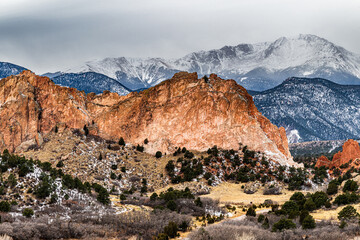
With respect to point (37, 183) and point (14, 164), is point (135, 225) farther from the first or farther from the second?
point (14, 164)

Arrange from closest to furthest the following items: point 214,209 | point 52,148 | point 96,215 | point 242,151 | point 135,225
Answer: point 135,225 < point 96,215 < point 214,209 < point 52,148 < point 242,151

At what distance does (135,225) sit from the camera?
3216cm

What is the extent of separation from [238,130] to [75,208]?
4696 centimetres

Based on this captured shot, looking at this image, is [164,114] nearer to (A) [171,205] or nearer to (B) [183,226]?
(A) [171,205]

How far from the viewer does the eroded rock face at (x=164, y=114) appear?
74000 mm

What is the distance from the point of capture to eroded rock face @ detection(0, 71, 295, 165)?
74.0 m

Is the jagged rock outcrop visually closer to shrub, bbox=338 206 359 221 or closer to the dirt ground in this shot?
the dirt ground

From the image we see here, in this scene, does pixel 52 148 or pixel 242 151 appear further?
pixel 242 151

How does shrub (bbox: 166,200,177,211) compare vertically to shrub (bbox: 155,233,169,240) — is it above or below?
below

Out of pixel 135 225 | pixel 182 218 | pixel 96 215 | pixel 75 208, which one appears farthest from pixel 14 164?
pixel 182 218

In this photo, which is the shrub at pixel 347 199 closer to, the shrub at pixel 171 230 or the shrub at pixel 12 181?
the shrub at pixel 171 230

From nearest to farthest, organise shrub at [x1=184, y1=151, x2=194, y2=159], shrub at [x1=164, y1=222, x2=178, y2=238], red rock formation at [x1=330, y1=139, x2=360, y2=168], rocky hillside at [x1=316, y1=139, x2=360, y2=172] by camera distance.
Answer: shrub at [x1=164, y1=222, x2=178, y2=238], shrub at [x1=184, y1=151, x2=194, y2=159], rocky hillside at [x1=316, y1=139, x2=360, y2=172], red rock formation at [x1=330, y1=139, x2=360, y2=168]

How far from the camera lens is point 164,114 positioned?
256 ft

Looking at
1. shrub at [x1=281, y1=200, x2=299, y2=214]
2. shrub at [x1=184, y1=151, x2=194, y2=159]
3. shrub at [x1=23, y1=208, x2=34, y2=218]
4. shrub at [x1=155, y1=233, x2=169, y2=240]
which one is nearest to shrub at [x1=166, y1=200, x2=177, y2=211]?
shrub at [x1=281, y1=200, x2=299, y2=214]
